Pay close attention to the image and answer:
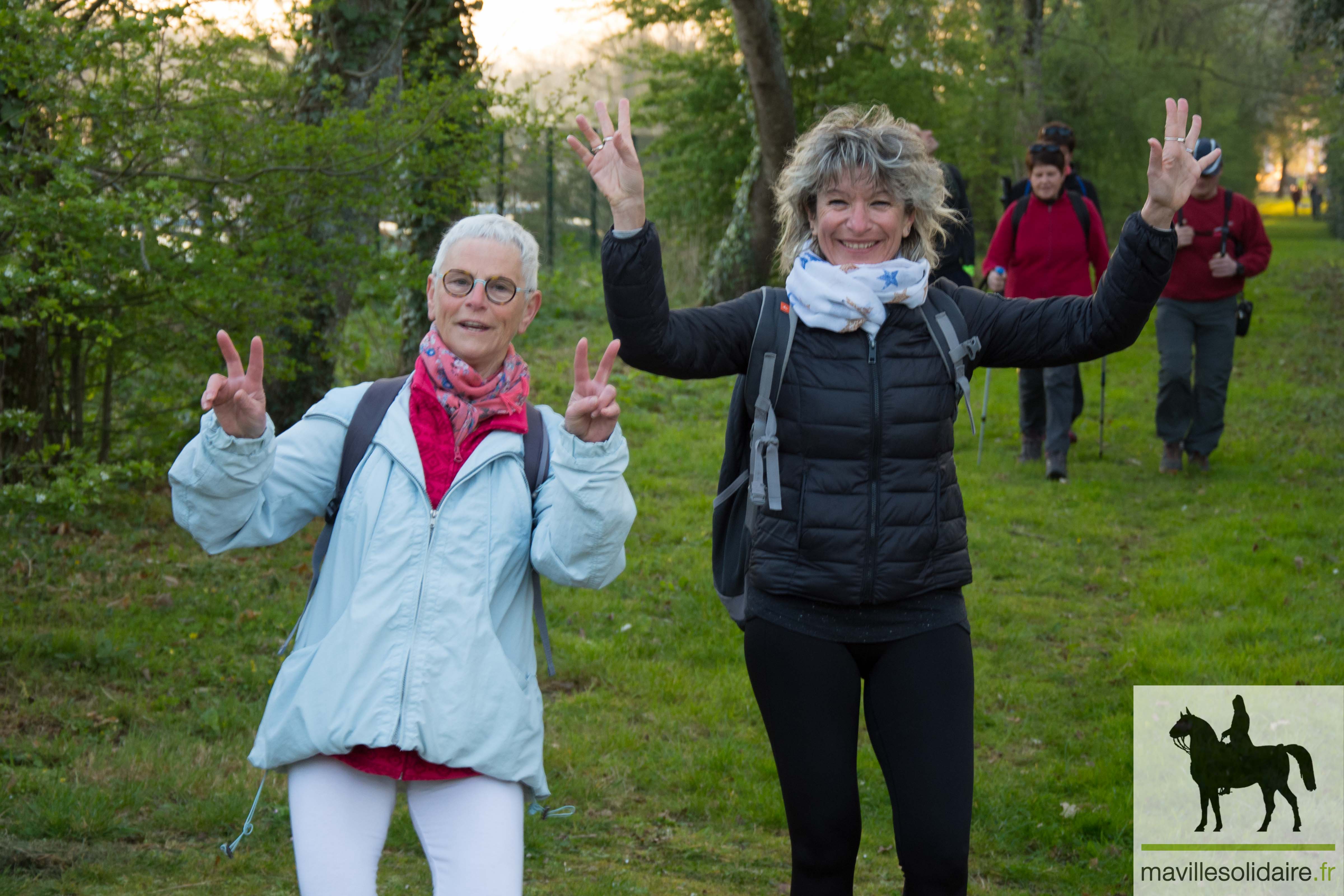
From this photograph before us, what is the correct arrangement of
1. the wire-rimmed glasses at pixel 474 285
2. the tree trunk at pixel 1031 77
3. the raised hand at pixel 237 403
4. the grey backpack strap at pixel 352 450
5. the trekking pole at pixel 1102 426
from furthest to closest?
the tree trunk at pixel 1031 77 < the trekking pole at pixel 1102 426 < the wire-rimmed glasses at pixel 474 285 < the grey backpack strap at pixel 352 450 < the raised hand at pixel 237 403

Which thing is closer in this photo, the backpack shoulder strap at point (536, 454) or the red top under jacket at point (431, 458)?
the red top under jacket at point (431, 458)

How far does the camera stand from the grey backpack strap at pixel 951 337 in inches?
127

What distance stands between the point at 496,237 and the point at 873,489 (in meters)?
1.09

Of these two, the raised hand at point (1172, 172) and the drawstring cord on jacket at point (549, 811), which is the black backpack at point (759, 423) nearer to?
the raised hand at point (1172, 172)

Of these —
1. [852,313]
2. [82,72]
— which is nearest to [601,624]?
[82,72]

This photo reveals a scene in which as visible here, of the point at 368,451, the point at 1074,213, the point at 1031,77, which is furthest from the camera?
the point at 1031,77

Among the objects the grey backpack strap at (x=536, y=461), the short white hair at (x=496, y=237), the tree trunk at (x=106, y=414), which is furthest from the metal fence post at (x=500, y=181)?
the grey backpack strap at (x=536, y=461)

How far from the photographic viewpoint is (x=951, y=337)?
3.24m

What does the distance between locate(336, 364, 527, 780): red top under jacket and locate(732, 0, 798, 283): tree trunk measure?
35.6ft

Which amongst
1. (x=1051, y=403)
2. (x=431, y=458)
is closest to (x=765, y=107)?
(x=1051, y=403)

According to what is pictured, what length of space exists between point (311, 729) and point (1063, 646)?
500 centimetres

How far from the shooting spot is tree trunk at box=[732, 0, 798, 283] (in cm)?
1402

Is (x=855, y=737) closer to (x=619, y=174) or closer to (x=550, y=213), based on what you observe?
(x=619, y=174)

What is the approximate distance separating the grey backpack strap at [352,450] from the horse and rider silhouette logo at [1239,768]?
10.6 ft
